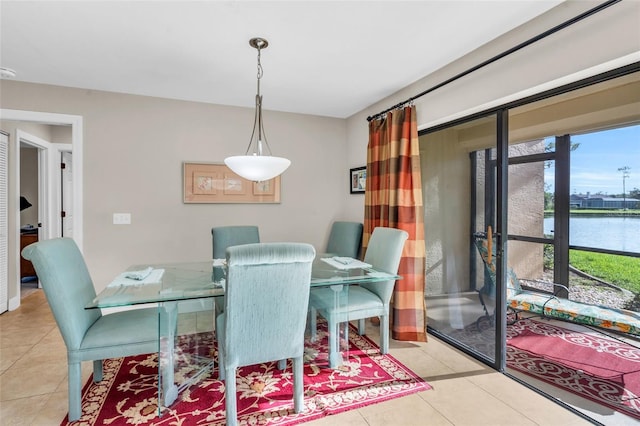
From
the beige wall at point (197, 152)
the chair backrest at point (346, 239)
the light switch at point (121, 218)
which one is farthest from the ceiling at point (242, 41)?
the chair backrest at point (346, 239)

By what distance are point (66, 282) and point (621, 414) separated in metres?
3.25

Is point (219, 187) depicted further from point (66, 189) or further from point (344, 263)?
point (66, 189)

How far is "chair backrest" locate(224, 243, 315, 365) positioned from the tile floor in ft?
1.74

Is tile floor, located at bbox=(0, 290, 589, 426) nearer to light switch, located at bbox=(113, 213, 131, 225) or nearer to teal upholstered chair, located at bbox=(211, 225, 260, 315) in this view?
light switch, located at bbox=(113, 213, 131, 225)

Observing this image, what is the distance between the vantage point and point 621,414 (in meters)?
1.86

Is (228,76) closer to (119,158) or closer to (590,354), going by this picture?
(119,158)

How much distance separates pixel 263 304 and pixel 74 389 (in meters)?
1.19

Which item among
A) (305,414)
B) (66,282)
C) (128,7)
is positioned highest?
(128,7)

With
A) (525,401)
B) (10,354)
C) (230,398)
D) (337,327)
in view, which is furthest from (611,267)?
(10,354)

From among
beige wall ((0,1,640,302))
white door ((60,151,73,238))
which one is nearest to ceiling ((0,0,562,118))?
beige wall ((0,1,640,302))

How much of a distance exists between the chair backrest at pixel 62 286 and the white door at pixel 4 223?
2.40m

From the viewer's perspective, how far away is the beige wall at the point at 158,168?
3262 millimetres

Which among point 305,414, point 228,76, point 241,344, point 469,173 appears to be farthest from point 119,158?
point 469,173

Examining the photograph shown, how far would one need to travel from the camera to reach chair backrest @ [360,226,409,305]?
2.55m
